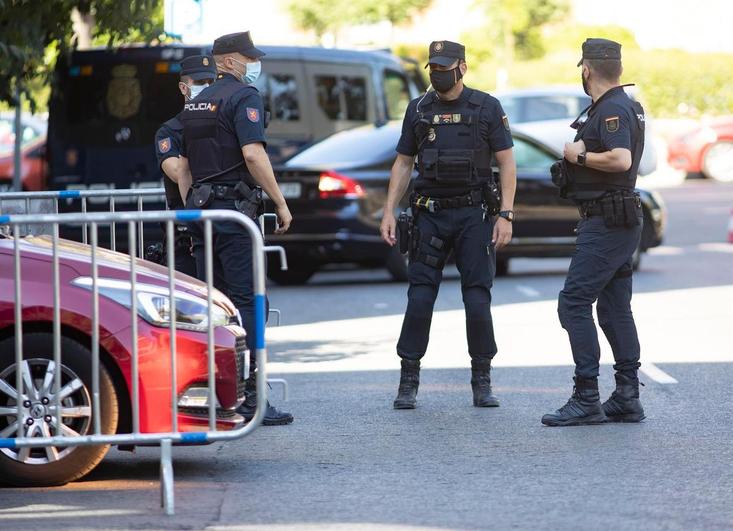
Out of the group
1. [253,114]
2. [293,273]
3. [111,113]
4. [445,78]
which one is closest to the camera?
[253,114]

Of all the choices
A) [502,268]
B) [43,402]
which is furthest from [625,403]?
[502,268]

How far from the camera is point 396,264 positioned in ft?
53.3

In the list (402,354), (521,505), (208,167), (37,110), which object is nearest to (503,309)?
(37,110)

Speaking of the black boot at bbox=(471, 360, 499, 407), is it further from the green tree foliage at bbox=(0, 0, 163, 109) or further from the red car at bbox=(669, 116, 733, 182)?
the red car at bbox=(669, 116, 733, 182)

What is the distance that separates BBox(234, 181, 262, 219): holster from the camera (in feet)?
26.2

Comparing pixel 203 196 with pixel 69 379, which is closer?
pixel 69 379

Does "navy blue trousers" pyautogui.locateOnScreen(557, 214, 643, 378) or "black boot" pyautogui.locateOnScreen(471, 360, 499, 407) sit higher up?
"navy blue trousers" pyautogui.locateOnScreen(557, 214, 643, 378)

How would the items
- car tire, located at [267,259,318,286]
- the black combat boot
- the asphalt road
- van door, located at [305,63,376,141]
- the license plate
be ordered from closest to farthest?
the asphalt road, the black combat boot, the license plate, car tire, located at [267,259,318,286], van door, located at [305,63,376,141]

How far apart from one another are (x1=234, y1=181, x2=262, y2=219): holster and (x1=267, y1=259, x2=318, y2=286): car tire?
28.0ft

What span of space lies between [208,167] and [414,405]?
165 centimetres

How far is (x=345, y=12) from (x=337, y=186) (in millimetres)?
39843

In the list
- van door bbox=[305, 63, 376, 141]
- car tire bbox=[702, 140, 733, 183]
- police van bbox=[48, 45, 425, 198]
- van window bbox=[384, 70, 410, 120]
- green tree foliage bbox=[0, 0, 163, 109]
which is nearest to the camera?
green tree foliage bbox=[0, 0, 163, 109]

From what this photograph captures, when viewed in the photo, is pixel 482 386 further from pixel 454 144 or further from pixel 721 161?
pixel 721 161

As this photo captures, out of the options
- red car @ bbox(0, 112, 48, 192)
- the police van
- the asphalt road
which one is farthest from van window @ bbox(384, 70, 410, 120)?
the asphalt road
